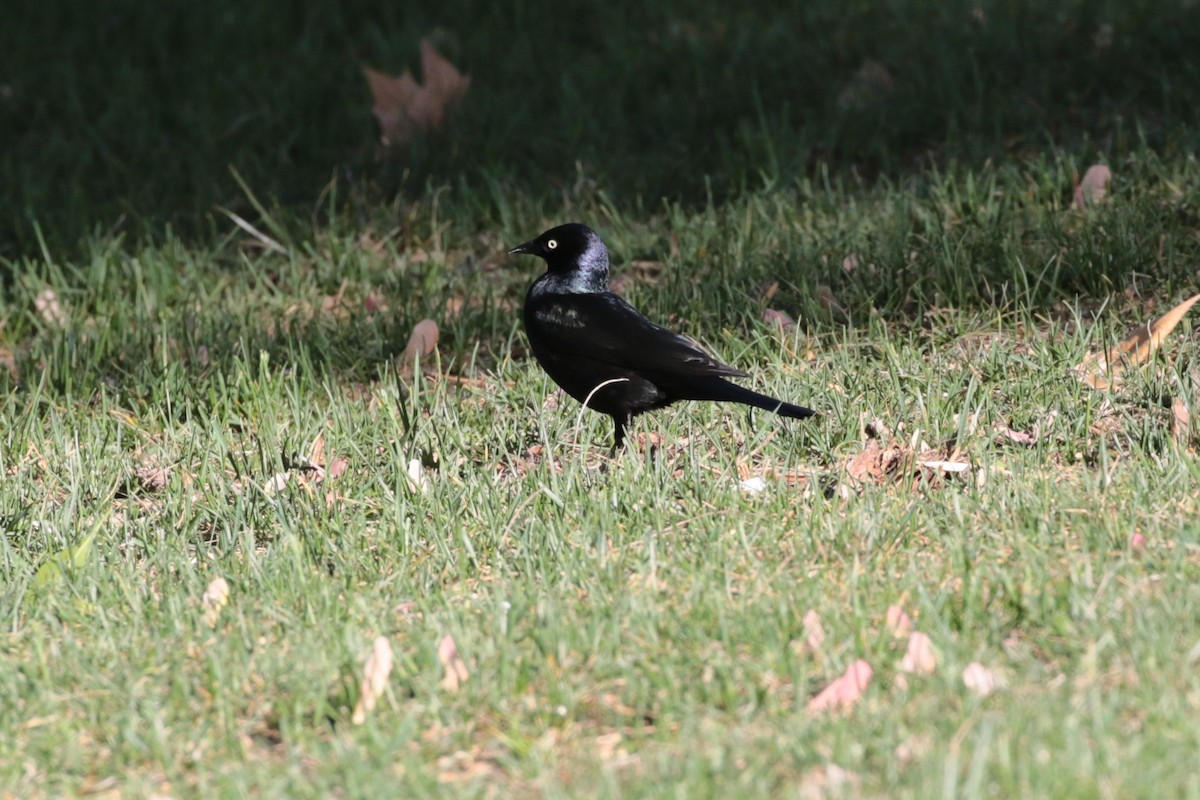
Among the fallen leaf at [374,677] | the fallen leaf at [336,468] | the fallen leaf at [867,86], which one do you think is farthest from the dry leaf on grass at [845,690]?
the fallen leaf at [867,86]

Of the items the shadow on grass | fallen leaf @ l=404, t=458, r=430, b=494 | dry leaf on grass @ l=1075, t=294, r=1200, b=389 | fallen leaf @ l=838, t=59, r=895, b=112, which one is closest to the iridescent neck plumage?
fallen leaf @ l=404, t=458, r=430, b=494

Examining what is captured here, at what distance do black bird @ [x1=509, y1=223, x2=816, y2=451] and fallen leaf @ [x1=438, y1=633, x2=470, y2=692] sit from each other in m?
1.28

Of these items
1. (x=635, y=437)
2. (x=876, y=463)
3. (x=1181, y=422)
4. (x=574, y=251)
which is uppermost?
(x=574, y=251)

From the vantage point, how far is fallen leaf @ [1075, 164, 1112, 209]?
5.89 meters

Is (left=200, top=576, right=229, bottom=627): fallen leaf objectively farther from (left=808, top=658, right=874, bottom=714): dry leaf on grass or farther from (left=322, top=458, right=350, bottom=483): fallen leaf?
(left=808, top=658, right=874, bottom=714): dry leaf on grass

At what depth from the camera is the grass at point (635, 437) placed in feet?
9.53

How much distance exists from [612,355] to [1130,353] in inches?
62.0

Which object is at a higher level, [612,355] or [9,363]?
[612,355]

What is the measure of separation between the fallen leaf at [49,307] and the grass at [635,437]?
0.08 feet

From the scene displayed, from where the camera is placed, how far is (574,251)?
4.93m

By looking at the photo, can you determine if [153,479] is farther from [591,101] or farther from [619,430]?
[591,101]

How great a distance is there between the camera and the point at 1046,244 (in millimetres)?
5492

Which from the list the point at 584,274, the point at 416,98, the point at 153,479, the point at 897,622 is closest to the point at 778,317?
the point at 584,274

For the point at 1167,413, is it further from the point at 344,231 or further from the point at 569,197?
the point at 344,231
